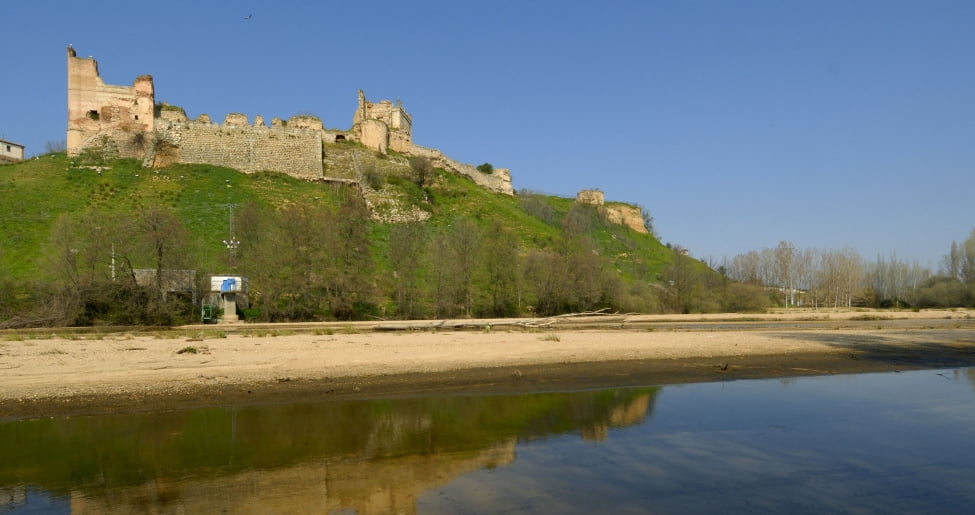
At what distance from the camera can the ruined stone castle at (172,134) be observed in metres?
55.5

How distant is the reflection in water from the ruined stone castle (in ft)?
163

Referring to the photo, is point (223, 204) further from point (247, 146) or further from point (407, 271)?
point (407, 271)

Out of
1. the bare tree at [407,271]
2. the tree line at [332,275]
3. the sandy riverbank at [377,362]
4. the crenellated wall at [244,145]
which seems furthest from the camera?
the crenellated wall at [244,145]

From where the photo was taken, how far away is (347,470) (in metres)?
9.51

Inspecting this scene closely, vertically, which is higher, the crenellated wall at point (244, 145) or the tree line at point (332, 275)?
the crenellated wall at point (244, 145)

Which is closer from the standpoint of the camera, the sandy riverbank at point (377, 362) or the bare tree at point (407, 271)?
the sandy riverbank at point (377, 362)

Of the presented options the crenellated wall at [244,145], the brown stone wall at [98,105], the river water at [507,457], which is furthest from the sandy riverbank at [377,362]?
the brown stone wall at [98,105]

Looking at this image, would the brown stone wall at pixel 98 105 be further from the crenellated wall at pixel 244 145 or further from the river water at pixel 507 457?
the river water at pixel 507 457

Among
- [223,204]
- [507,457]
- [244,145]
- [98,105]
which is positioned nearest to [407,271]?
[223,204]

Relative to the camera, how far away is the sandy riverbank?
14477 millimetres

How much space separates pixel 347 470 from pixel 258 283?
30468mm

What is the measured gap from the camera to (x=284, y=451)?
10609 mm

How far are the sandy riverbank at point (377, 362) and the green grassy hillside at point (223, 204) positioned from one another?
16.3 m

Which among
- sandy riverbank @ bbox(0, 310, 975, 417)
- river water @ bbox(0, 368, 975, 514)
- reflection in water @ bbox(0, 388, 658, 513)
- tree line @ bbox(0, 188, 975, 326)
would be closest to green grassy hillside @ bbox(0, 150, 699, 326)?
tree line @ bbox(0, 188, 975, 326)
